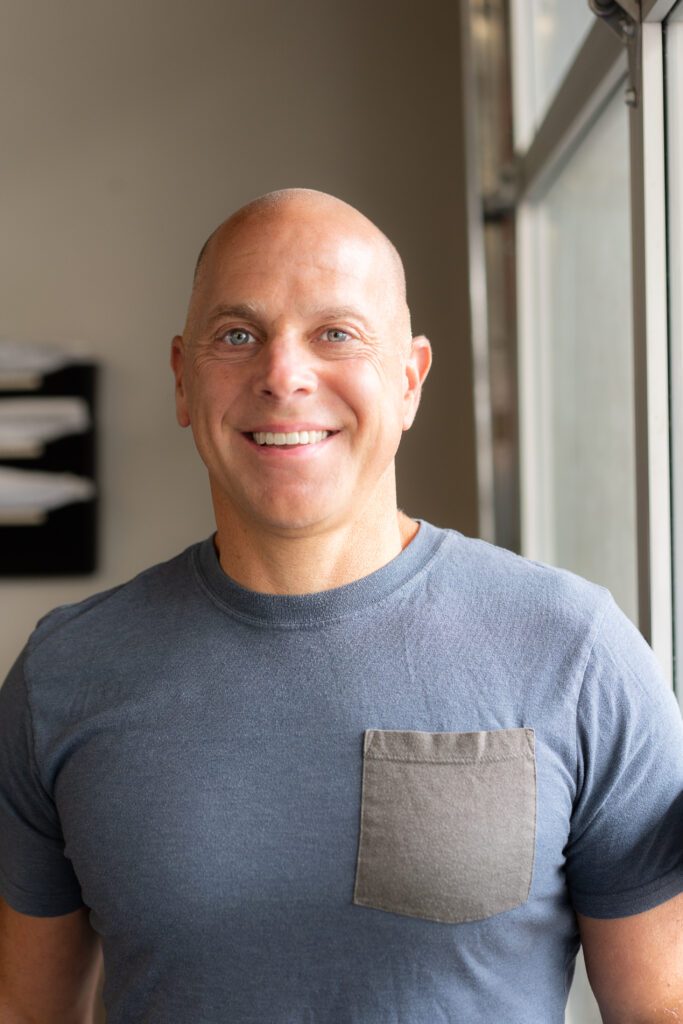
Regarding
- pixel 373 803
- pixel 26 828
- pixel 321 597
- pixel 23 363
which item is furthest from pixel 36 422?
pixel 373 803

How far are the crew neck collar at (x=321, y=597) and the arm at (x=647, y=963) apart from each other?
403mm

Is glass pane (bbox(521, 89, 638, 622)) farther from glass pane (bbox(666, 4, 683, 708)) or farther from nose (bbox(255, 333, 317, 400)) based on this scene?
nose (bbox(255, 333, 317, 400))

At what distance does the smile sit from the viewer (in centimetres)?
105

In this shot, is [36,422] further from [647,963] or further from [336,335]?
[647,963]

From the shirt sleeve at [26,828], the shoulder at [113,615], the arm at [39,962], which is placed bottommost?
the arm at [39,962]

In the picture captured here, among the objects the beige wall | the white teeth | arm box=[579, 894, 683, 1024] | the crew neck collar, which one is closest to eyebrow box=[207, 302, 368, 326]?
the white teeth

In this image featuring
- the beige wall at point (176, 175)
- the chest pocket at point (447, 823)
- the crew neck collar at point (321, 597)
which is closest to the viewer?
the chest pocket at point (447, 823)

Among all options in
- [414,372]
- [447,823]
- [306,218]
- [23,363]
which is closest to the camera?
[447,823]

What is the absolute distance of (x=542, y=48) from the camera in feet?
6.75

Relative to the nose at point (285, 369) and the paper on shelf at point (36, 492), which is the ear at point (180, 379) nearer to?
the nose at point (285, 369)

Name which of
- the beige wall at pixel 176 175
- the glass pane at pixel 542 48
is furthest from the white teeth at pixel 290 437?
the beige wall at pixel 176 175

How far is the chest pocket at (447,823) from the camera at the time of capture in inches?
38.6

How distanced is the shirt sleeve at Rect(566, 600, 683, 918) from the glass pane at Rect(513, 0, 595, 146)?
1.05m

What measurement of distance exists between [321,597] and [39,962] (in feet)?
1.84
